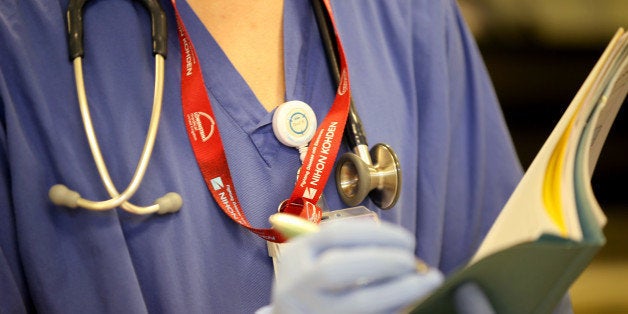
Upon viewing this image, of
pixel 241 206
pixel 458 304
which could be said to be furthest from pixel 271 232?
pixel 458 304

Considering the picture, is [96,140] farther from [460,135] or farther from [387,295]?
[460,135]

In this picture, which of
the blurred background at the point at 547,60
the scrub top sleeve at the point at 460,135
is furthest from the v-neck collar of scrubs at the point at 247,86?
the blurred background at the point at 547,60

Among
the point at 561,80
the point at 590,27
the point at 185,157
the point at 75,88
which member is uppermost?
the point at 75,88

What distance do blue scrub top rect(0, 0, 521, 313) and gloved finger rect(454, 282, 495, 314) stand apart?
0.33m

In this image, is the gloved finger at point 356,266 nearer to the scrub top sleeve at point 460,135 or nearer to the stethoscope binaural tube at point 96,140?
the stethoscope binaural tube at point 96,140

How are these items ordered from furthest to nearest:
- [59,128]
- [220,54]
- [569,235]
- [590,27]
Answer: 1. [590,27]
2. [220,54]
3. [59,128]
4. [569,235]

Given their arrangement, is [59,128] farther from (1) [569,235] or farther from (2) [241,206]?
(1) [569,235]

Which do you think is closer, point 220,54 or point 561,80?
point 220,54

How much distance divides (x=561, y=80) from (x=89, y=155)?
1706 mm

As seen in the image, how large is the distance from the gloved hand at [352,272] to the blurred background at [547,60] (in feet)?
5.12

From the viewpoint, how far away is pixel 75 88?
2.36 ft

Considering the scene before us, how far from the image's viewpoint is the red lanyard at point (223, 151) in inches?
29.1

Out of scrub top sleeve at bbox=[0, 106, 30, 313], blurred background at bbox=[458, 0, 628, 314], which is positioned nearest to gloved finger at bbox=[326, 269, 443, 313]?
scrub top sleeve at bbox=[0, 106, 30, 313]

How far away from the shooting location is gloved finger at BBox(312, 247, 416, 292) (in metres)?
0.42
